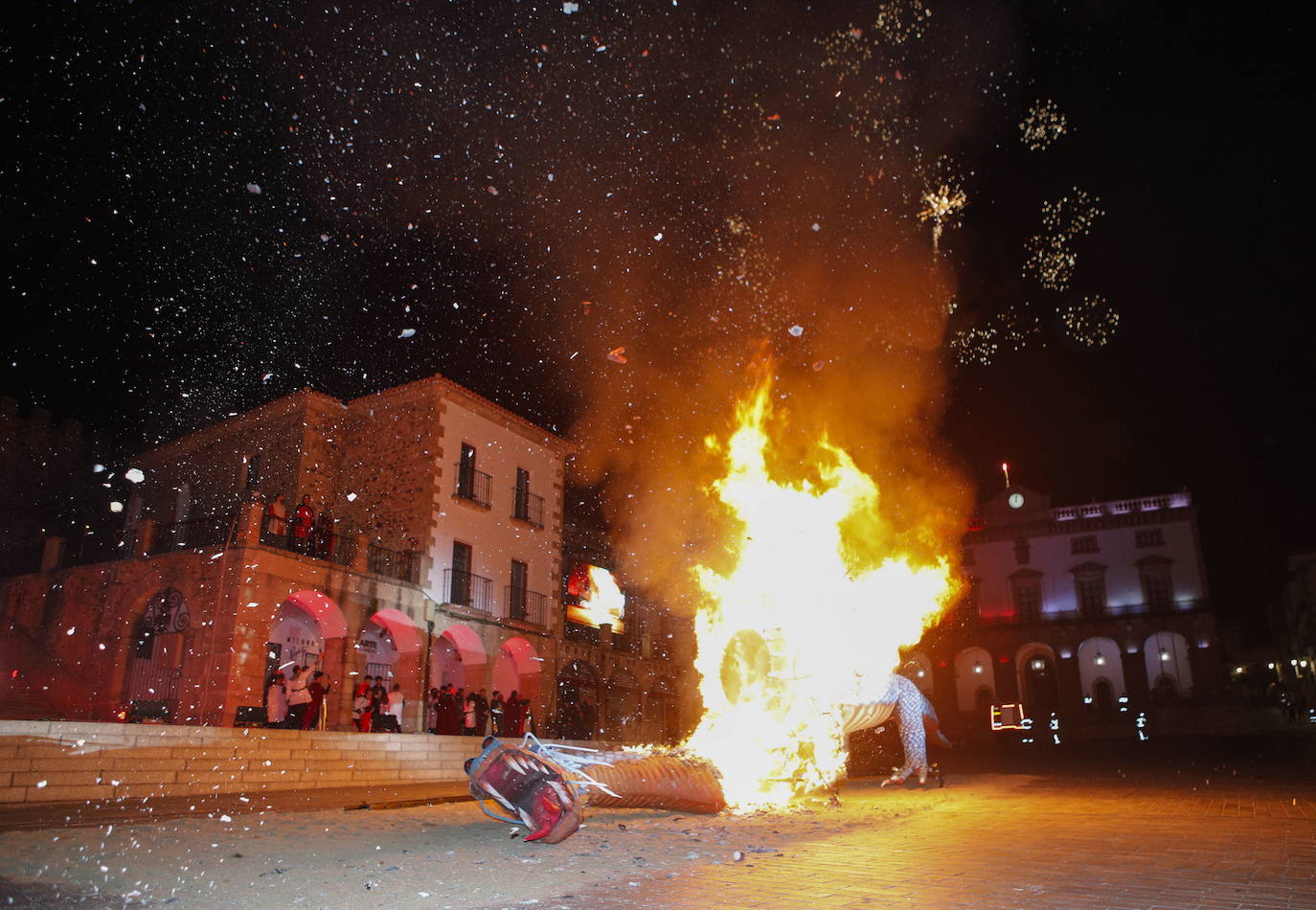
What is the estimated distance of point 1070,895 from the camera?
437 cm

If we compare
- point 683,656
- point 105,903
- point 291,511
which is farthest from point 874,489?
point 683,656

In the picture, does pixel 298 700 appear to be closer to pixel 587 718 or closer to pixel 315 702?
pixel 315 702

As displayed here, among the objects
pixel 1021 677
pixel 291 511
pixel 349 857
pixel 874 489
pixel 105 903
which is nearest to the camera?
pixel 105 903

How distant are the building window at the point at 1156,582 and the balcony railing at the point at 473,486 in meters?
38.9

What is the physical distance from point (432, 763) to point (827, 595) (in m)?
7.47

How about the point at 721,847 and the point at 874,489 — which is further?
the point at 874,489

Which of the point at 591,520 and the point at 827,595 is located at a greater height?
the point at 591,520

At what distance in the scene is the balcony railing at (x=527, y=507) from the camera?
25828 mm

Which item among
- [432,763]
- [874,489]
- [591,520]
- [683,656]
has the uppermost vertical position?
[591,520]

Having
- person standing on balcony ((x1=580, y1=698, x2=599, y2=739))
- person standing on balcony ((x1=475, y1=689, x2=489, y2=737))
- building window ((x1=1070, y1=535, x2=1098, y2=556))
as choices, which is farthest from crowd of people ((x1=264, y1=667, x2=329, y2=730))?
building window ((x1=1070, y1=535, x2=1098, y2=556))

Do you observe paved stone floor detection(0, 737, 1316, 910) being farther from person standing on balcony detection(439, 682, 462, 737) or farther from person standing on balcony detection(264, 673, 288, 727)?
person standing on balcony detection(439, 682, 462, 737)

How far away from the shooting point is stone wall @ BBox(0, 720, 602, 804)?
351 inches

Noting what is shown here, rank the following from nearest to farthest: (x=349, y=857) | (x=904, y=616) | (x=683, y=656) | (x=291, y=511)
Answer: (x=349, y=857), (x=904, y=616), (x=291, y=511), (x=683, y=656)

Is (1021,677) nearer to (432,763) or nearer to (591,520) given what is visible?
(591,520)
